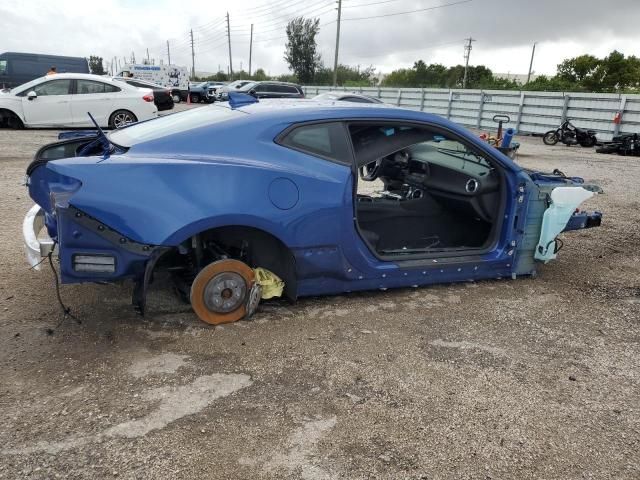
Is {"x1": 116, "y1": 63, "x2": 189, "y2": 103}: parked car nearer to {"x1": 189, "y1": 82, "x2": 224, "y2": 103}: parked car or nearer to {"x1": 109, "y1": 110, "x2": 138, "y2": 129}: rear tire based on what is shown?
{"x1": 189, "y1": 82, "x2": 224, "y2": 103}: parked car

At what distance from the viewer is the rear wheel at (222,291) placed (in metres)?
3.21

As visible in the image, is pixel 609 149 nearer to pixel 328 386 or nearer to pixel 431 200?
pixel 431 200

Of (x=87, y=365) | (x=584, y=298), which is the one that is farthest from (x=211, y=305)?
(x=584, y=298)

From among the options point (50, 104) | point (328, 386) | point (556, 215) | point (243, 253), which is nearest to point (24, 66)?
point (50, 104)

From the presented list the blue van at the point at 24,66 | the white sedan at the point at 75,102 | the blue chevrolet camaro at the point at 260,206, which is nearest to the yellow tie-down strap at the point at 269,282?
the blue chevrolet camaro at the point at 260,206

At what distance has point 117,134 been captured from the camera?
372 centimetres

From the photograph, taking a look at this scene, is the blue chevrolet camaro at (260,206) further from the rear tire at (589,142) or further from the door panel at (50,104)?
the rear tire at (589,142)

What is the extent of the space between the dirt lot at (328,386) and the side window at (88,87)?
9842 millimetres

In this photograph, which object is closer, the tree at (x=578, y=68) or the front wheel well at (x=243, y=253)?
the front wheel well at (x=243, y=253)

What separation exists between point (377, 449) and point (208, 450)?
73cm

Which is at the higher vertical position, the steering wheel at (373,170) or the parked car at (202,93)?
the steering wheel at (373,170)

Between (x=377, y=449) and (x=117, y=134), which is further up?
(x=117, y=134)

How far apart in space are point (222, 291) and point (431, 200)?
7.89 feet

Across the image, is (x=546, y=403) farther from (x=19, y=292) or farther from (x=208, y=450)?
(x=19, y=292)
